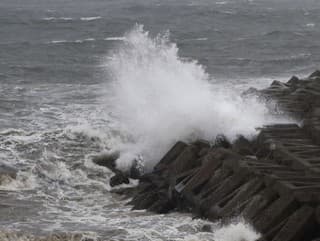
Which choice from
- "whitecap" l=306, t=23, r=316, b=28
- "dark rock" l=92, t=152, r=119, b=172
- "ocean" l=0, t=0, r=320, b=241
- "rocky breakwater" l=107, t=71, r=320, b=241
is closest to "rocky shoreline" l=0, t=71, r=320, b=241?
"rocky breakwater" l=107, t=71, r=320, b=241

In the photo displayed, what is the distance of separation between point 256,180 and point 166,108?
6.87 m

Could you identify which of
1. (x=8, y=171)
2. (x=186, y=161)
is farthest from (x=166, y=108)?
(x=8, y=171)

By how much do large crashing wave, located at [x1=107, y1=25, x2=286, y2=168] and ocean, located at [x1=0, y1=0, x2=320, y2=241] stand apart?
0.13 ft

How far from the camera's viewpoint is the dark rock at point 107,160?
18188 millimetres

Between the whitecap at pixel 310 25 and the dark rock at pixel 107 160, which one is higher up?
the whitecap at pixel 310 25

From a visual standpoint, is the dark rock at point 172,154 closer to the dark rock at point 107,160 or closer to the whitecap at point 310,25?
the dark rock at point 107,160

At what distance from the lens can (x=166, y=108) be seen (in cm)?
1908

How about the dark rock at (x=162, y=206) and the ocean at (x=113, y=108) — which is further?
the ocean at (x=113, y=108)

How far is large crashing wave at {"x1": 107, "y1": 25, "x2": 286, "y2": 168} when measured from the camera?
671 inches

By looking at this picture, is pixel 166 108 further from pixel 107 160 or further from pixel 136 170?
pixel 136 170

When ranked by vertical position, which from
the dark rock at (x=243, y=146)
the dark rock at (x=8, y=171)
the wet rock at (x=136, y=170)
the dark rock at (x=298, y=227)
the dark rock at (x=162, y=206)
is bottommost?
the dark rock at (x=8, y=171)

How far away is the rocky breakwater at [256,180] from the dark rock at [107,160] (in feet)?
7.35

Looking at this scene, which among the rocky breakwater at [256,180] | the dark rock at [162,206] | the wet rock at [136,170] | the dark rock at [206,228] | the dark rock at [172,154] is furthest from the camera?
the wet rock at [136,170]

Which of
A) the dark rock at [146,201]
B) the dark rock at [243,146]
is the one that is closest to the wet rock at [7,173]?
the dark rock at [146,201]
